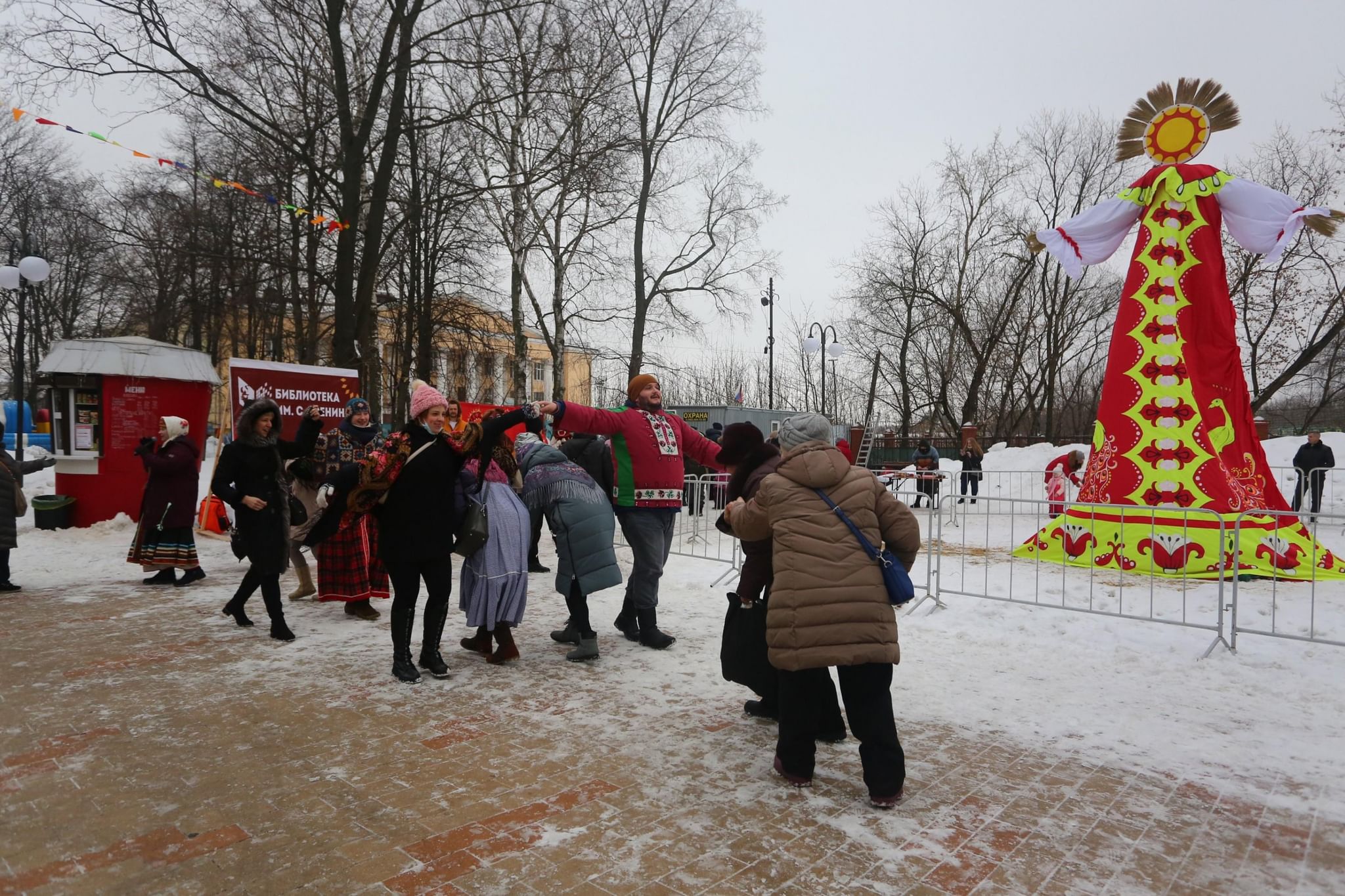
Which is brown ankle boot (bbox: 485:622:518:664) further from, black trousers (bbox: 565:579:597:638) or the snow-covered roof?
the snow-covered roof

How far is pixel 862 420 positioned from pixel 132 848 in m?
39.9

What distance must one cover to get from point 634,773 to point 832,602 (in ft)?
4.13

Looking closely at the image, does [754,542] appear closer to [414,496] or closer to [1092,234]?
[414,496]

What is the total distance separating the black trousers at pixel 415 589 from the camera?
5195 millimetres

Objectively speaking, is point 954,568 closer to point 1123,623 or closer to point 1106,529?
point 1106,529

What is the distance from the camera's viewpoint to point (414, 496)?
5.14 m

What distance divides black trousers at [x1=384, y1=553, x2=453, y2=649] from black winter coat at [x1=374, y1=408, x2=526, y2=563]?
0.19 ft

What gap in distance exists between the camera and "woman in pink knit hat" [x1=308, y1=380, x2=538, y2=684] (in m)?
5.11

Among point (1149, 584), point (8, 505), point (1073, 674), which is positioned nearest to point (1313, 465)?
point (1149, 584)

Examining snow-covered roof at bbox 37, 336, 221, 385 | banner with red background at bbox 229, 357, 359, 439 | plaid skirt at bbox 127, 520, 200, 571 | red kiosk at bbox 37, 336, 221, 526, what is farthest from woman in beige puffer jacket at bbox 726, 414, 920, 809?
snow-covered roof at bbox 37, 336, 221, 385

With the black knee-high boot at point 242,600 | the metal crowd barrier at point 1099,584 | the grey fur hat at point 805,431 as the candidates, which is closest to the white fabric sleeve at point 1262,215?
the metal crowd barrier at point 1099,584

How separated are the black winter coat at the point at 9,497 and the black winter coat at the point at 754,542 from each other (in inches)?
271

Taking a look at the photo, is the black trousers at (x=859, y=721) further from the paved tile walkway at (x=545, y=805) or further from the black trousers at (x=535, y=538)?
the black trousers at (x=535, y=538)

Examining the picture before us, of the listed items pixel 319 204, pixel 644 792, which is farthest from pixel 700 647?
pixel 319 204
